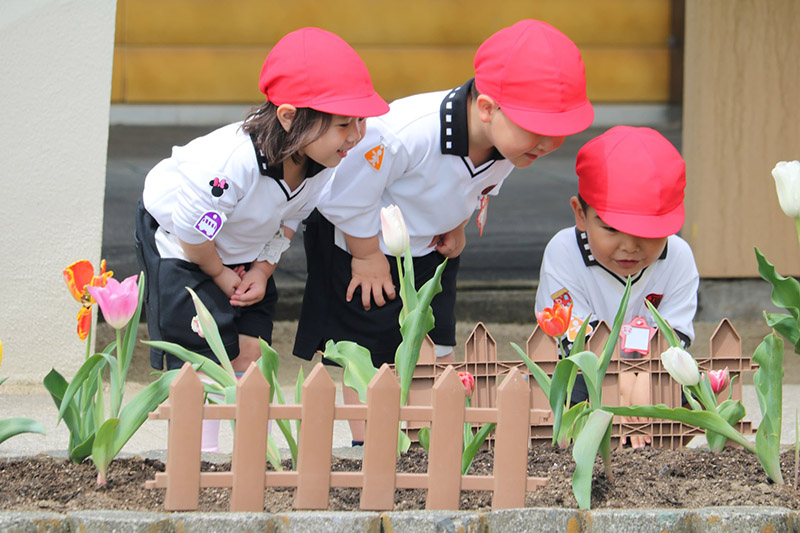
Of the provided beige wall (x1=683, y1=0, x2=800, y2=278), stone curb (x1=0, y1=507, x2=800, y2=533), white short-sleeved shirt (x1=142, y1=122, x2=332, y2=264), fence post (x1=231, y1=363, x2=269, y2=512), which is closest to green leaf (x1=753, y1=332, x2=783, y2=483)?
stone curb (x1=0, y1=507, x2=800, y2=533)

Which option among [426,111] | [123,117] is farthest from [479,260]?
[426,111]

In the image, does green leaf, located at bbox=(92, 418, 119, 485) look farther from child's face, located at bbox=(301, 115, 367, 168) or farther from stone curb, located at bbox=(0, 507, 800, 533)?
child's face, located at bbox=(301, 115, 367, 168)

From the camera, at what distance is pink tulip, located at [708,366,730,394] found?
7.13 feet

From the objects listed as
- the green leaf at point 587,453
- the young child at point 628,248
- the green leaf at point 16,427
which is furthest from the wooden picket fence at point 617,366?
the green leaf at point 16,427

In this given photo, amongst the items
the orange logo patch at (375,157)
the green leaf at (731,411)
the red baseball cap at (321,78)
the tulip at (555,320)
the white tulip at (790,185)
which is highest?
the red baseball cap at (321,78)

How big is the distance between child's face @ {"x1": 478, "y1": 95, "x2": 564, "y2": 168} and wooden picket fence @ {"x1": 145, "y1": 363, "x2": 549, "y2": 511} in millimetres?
806

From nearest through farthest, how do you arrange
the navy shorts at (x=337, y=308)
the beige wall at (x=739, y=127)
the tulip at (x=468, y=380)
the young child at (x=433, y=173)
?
the tulip at (x=468, y=380), the young child at (x=433, y=173), the navy shorts at (x=337, y=308), the beige wall at (x=739, y=127)

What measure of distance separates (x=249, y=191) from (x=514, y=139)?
630mm

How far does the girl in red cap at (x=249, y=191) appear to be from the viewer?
2369mm

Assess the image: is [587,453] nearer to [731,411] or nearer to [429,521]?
[429,521]

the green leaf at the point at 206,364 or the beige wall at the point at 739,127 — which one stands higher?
the beige wall at the point at 739,127

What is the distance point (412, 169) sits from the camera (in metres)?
2.62

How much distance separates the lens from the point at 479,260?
5.79 m

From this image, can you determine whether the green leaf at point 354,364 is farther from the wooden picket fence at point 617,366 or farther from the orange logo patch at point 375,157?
the orange logo patch at point 375,157
